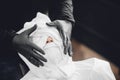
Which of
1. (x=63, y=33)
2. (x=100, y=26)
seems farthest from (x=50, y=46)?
(x=100, y=26)

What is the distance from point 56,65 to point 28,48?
0.14 m

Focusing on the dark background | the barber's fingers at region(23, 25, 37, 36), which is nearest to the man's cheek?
the barber's fingers at region(23, 25, 37, 36)

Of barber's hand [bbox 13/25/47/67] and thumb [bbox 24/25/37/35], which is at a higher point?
thumb [bbox 24/25/37/35]

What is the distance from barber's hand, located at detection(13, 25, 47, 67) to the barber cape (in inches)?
1.2

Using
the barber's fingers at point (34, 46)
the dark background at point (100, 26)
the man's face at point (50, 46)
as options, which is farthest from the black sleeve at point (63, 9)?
the dark background at point (100, 26)

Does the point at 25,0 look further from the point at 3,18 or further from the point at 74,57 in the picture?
the point at 74,57

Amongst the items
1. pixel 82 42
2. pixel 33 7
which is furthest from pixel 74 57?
pixel 33 7

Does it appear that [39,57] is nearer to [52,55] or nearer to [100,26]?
[52,55]

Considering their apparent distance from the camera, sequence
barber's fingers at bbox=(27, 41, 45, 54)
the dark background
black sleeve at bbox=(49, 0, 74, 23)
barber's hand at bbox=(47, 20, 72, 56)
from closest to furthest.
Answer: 1. barber's fingers at bbox=(27, 41, 45, 54)
2. barber's hand at bbox=(47, 20, 72, 56)
3. black sleeve at bbox=(49, 0, 74, 23)
4. the dark background

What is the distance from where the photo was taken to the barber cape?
1.49 meters

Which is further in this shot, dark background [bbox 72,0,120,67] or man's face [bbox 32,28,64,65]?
dark background [bbox 72,0,120,67]

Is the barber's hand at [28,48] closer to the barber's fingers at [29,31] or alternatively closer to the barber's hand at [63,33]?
the barber's fingers at [29,31]

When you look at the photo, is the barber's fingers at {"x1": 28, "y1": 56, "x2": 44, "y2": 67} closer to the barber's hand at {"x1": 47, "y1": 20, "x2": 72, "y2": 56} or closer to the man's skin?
the man's skin

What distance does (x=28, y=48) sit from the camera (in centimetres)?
147
